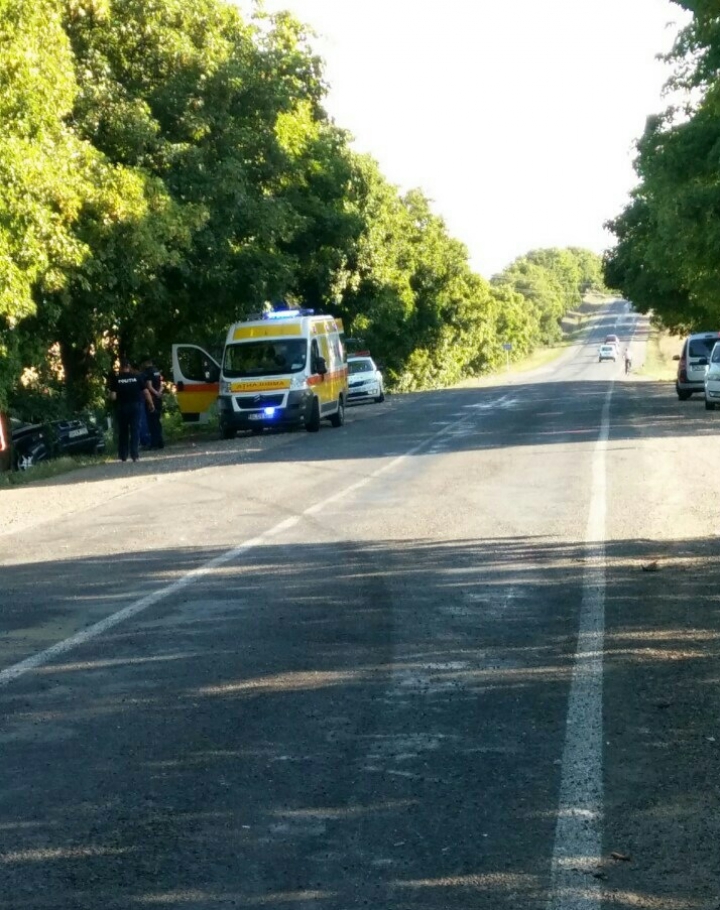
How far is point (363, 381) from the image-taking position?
163 feet

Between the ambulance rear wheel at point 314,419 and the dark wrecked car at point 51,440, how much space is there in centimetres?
476

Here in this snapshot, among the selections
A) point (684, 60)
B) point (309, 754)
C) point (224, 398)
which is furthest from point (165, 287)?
point (309, 754)

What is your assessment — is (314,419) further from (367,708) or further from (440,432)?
(367,708)

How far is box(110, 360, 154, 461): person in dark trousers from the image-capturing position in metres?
24.4

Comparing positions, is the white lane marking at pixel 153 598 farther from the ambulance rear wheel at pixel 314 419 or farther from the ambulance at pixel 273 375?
the ambulance rear wheel at pixel 314 419

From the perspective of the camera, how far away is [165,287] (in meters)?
31.7

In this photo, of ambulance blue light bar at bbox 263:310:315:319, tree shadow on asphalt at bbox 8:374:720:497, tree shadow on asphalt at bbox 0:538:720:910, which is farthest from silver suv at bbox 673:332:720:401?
tree shadow on asphalt at bbox 0:538:720:910

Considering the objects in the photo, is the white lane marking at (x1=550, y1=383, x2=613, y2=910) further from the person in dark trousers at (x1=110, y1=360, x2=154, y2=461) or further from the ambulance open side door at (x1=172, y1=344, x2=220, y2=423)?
the ambulance open side door at (x1=172, y1=344, x2=220, y2=423)

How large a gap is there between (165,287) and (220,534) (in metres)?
18.6

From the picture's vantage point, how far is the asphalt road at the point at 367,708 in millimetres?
4836

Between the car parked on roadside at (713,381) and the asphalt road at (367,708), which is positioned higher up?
the asphalt road at (367,708)

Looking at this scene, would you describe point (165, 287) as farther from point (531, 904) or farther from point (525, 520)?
point (531, 904)

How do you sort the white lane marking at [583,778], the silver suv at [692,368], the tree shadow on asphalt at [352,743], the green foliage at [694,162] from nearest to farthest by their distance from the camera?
the white lane marking at [583,778] < the tree shadow on asphalt at [352,743] < the green foliage at [694,162] < the silver suv at [692,368]

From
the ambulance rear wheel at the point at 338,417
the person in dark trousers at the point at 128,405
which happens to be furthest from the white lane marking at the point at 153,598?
the ambulance rear wheel at the point at 338,417
